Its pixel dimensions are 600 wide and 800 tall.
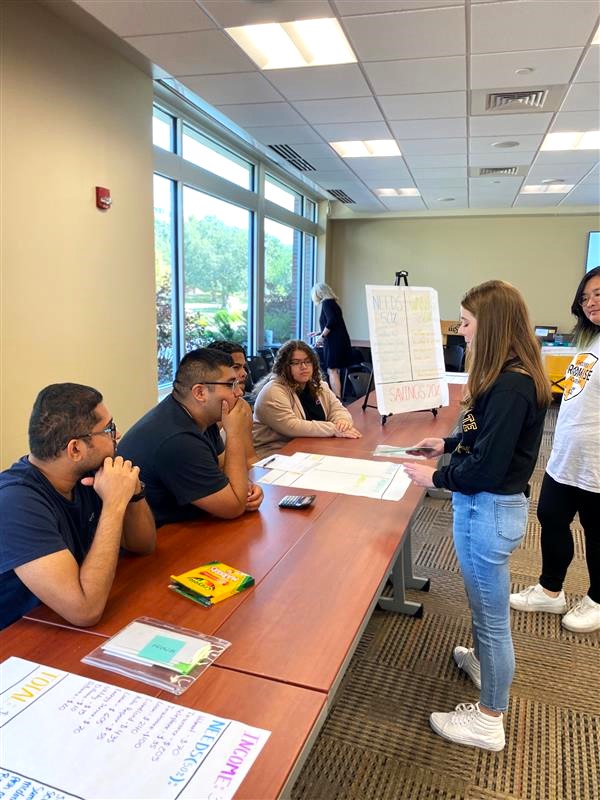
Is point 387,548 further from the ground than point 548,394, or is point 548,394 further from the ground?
point 548,394

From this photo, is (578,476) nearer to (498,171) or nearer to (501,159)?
(501,159)

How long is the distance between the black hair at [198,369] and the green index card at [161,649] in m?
0.89

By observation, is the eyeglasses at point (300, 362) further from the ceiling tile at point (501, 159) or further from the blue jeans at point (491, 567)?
the ceiling tile at point (501, 159)

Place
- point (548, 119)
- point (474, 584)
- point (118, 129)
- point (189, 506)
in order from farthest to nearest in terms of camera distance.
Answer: point (548, 119)
point (118, 129)
point (189, 506)
point (474, 584)

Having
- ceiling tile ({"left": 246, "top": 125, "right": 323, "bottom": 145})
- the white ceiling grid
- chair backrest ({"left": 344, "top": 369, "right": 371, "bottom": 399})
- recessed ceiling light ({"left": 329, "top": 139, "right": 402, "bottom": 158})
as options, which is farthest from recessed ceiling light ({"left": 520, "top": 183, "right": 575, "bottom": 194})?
ceiling tile ({"left": 246, "top": 125, "right": 323, "bottom": 145})

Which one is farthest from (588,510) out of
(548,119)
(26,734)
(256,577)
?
(548,119)

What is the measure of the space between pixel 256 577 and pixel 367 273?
8780 millimetres

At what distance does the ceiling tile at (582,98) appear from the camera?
3.73 meters

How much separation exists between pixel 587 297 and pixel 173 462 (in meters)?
1.70

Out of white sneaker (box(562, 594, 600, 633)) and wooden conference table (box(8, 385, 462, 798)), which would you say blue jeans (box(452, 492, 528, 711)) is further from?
white sneaker (box(562, 594, 600, 633))

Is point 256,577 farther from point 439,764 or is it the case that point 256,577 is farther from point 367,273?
point 367,273

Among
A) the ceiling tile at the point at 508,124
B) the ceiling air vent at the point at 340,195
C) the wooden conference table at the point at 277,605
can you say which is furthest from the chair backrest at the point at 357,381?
the wooden conference table at the point at 277,605

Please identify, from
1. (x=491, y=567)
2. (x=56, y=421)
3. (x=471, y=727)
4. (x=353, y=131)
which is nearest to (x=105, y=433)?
(x=56, y=421)

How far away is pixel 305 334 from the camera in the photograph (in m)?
9.47
